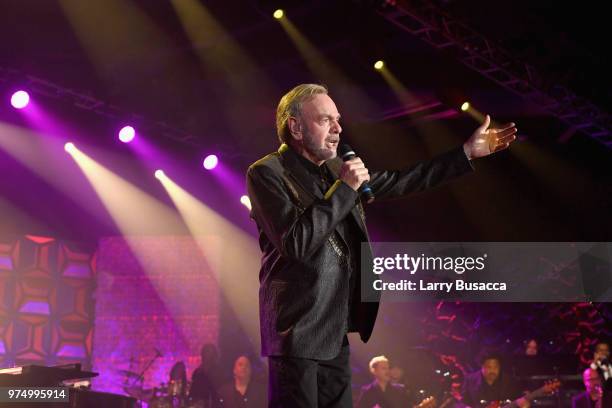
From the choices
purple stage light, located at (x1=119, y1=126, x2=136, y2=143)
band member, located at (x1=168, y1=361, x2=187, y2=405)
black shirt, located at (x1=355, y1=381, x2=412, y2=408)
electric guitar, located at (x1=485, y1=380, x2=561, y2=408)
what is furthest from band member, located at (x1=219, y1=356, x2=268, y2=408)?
purple stage light, located at (x1=119, y1=126, x2=136, y2=143)

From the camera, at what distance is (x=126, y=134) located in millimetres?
9672

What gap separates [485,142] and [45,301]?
8.97 meters

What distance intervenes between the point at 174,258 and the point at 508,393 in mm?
5371

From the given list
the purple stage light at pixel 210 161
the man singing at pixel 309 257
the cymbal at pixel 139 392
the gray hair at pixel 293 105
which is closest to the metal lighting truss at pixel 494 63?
the purple stage light at pixel 210 161

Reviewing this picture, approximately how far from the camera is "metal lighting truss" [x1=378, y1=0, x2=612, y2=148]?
23.6 feet

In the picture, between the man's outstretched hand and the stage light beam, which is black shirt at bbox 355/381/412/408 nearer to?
the stage light beam

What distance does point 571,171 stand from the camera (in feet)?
36.5

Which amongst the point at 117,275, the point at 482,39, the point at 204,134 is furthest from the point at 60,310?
the point at 482,39

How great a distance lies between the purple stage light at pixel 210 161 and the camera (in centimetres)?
1074

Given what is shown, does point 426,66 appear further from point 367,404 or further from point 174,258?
point 174,258

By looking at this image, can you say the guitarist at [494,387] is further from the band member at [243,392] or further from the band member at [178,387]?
the band member at [178,387]

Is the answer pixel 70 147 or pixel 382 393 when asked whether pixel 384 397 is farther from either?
pixel 70 147

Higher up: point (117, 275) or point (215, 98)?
point (215, 98)

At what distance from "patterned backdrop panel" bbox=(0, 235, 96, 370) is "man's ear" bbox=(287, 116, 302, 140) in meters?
8.67
